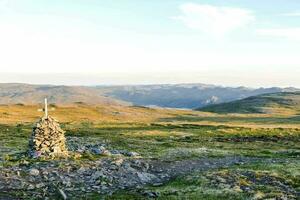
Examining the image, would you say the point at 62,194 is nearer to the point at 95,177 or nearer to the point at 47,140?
the point at 95,177

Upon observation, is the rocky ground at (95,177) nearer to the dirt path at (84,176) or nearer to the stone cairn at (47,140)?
the dirt path at (84,176)

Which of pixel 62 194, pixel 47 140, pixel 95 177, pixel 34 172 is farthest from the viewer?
pixel 47 140

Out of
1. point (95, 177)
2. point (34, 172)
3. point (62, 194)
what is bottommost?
point (62, 194)

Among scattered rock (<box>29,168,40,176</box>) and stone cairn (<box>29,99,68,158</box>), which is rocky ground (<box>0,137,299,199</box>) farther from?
stone cairn (<box>29,99,68,158</box>)

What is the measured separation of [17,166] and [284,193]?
63.1 ft

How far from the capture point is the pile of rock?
1719 inches

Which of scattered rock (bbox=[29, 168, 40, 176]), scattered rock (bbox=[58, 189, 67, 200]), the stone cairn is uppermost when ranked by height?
the stone cairn

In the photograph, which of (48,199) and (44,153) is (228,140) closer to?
(44,153)

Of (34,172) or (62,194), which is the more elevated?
(34,172)

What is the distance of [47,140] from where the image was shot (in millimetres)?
44125

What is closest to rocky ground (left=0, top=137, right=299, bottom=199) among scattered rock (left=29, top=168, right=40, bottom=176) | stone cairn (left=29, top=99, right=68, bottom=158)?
scattered rock (left=29, top=168, right=40, bottom=176)

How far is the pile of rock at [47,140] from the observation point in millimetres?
43656

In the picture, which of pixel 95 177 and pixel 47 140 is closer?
pixel 95 177

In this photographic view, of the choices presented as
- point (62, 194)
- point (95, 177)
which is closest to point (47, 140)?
point (95, 177)
